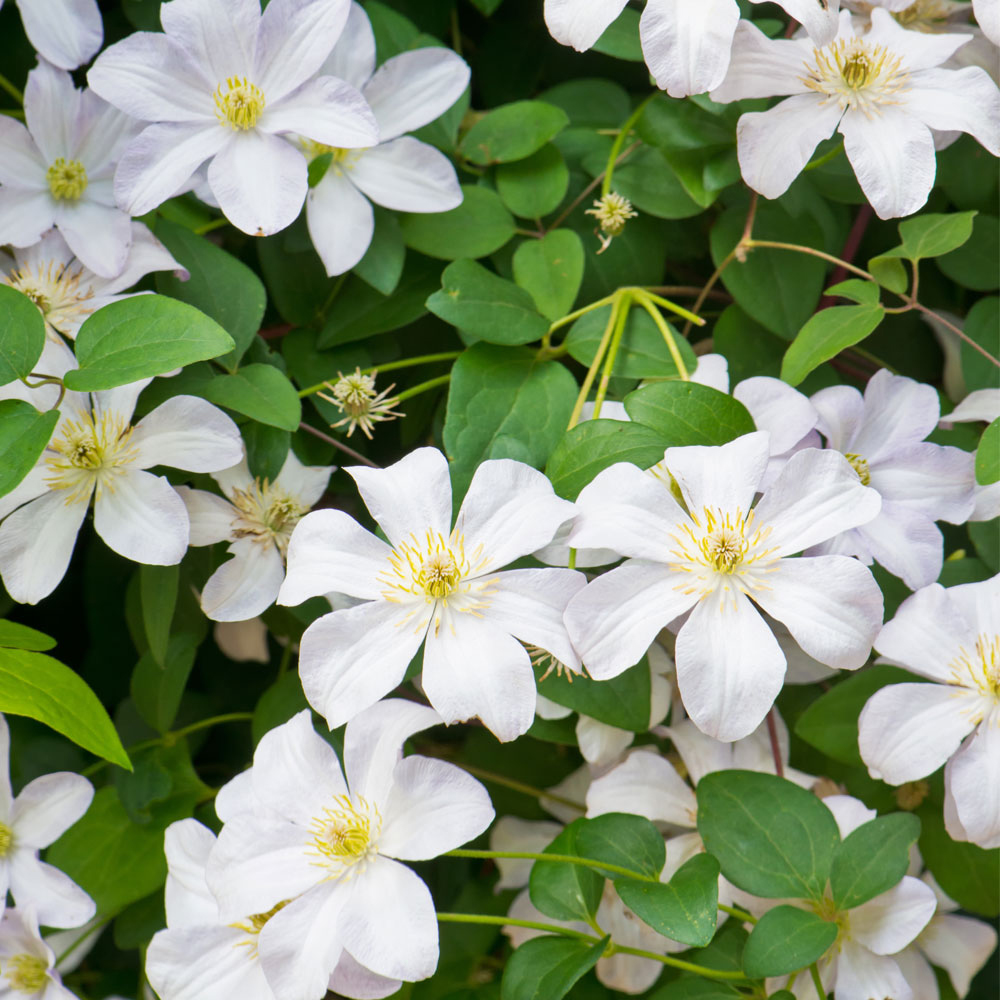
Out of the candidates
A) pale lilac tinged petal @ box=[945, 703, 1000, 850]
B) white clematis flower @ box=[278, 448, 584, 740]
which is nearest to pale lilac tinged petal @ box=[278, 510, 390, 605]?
white clematis flower @ box=[278, 448, 584, 740]

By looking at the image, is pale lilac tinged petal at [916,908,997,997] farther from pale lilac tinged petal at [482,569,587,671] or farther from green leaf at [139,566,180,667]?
green leaf at [139,566,180,667]

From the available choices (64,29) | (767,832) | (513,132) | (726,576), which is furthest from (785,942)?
(64,29)

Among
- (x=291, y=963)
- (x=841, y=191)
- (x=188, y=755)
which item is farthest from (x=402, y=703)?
(x=841, y=191)

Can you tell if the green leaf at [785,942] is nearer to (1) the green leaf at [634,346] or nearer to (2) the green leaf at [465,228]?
(1) the green leaf at [634,346]

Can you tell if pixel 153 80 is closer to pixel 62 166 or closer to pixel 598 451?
pixel 62 166

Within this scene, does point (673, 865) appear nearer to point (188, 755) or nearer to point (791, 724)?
point (791, 724)
